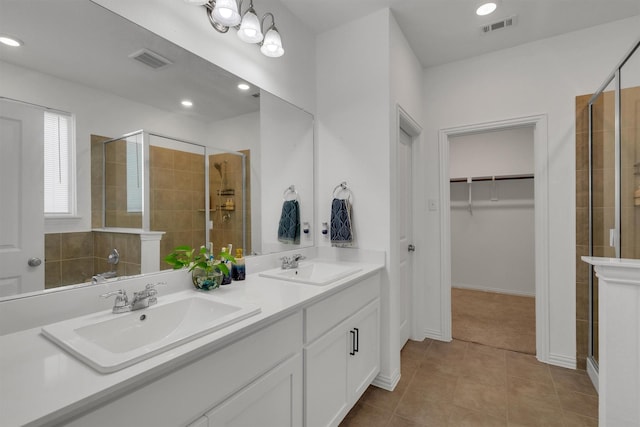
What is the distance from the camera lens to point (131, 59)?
1.31m

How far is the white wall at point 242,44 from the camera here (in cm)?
133

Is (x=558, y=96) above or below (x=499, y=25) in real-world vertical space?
below

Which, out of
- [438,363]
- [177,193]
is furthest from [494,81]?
[177,193]

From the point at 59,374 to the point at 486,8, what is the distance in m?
2.95

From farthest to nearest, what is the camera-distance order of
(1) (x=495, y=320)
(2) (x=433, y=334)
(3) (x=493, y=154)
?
1. (3) (x=493, y=154)
2. (1) (x=495, y=320)
3. (2) (x=433, y=334)

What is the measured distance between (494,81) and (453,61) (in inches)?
16.7

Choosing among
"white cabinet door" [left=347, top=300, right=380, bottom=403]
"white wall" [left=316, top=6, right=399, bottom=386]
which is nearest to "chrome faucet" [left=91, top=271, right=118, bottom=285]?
"white cabinet door" [left=347, top=300, right=380, bottom=403]

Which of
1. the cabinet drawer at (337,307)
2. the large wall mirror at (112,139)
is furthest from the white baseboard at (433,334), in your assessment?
the large wall mirror at (112,139)

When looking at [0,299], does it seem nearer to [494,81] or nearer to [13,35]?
[13,35]

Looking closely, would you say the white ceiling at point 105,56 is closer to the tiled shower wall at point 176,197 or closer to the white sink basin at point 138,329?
the tiled shower wall at point 176,197

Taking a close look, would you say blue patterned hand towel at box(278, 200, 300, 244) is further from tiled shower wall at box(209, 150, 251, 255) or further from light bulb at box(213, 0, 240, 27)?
light bulb at box(213, 0, 240, 27)

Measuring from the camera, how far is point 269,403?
44.2 inches

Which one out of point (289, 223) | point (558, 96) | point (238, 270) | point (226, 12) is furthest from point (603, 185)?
point (226, 12)

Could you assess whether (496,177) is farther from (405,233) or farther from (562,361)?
(562,361)
